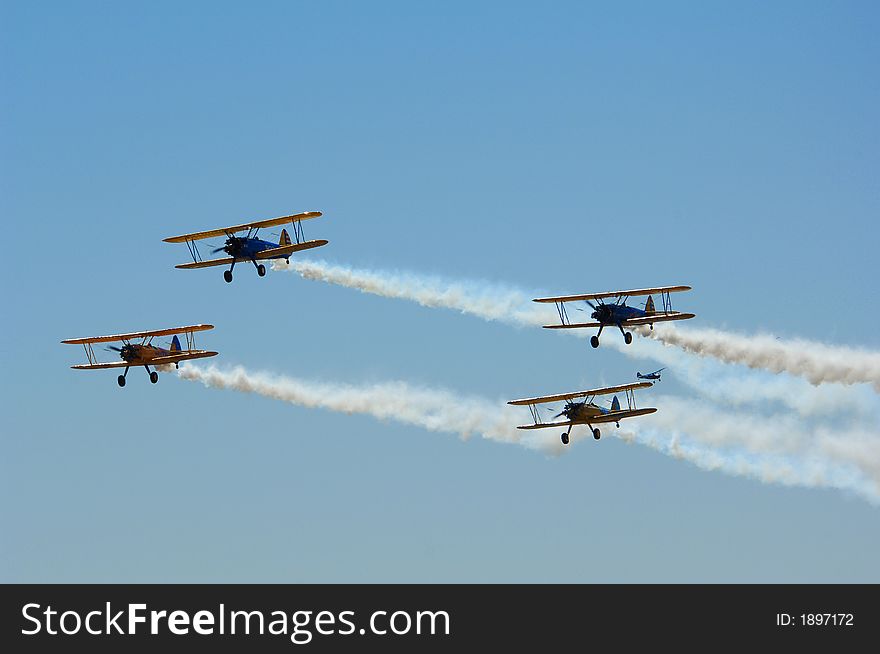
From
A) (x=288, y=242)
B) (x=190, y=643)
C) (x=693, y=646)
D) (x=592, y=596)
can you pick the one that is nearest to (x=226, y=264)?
(x=288, y=242)

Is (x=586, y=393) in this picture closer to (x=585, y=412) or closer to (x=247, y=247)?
(x=585, y=412)

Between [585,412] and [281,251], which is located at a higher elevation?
[281,251]

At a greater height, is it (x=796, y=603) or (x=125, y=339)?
(x=125, y=339)

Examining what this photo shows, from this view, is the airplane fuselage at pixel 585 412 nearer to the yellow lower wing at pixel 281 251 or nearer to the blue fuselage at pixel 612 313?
the blue fuselage at pixel 612 313

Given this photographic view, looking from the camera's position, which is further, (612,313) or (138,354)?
(138,354)

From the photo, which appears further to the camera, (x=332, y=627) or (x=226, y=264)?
(x=332, y=627)

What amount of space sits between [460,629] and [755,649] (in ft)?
99.6

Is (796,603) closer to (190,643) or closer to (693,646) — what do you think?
(693,646)

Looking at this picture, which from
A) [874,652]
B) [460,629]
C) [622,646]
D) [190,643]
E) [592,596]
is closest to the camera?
[874,652]

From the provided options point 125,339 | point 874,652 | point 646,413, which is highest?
point 125,339

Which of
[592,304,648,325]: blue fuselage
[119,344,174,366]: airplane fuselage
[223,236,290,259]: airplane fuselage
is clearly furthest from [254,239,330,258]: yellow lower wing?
[592,304,648,325]: blue fuselage

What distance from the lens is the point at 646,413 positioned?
3775 inches

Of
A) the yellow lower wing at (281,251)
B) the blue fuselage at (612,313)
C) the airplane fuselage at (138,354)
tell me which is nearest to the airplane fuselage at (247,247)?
the yellow lower wing at (281,251)

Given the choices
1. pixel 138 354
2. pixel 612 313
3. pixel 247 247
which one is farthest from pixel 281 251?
pixel 612 313
